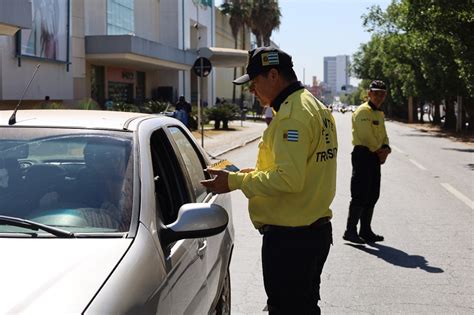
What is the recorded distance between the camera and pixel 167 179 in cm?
345

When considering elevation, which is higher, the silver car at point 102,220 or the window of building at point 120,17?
the window of building at point 120,17

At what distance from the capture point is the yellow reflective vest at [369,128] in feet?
22.7

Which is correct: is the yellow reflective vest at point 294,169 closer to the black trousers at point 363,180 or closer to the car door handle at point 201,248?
the car door handle at point 201,248

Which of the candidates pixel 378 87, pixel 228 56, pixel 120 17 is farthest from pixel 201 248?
pixel 120 17

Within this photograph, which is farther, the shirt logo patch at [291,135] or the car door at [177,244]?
the shirt logo patch at [291,135]

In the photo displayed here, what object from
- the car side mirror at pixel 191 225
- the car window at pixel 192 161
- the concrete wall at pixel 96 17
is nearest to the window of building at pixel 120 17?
the concrete wall at pixel 96 17

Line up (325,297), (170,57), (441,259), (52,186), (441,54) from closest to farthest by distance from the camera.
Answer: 1. (52,186)
2. (325,297)
3. (441,259)
4. (441,54)
5. (170,57)

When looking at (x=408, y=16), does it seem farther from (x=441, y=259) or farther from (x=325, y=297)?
(x=325, y=297)

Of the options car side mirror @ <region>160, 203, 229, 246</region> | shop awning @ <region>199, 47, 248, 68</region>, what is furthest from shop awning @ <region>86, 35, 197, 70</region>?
car side mirror @ <region>160, 203, 229, 246</region>

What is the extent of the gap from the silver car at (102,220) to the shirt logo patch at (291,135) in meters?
0.48

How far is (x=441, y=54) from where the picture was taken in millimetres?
29328

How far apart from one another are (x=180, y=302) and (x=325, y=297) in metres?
2.92

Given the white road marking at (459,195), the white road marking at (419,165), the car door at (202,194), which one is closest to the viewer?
the car door at (202,194)

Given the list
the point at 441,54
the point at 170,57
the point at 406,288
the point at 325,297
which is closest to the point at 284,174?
the point at 325,297
